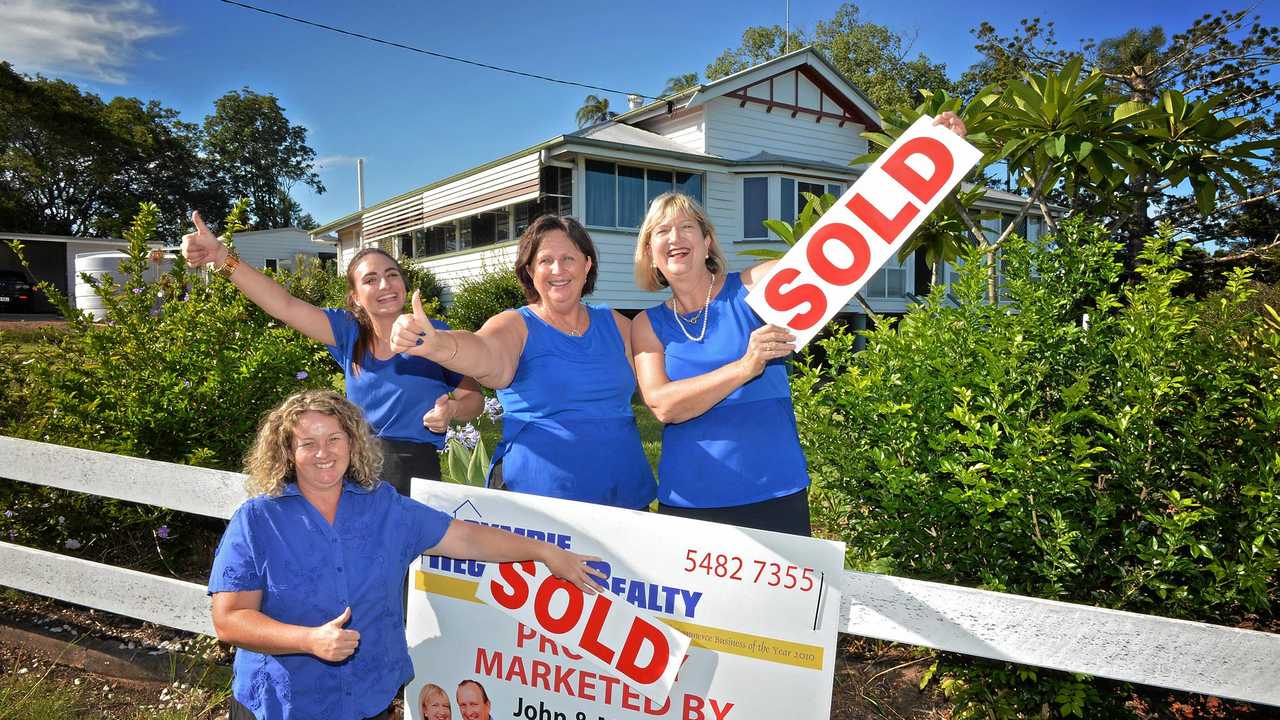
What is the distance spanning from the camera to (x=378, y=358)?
9.73 ft

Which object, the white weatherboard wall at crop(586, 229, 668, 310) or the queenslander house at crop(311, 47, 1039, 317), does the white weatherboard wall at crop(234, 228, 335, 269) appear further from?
the white weatherboard wall at crop(586, 229, 668, 310)

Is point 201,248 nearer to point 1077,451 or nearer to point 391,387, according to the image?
point 391,387

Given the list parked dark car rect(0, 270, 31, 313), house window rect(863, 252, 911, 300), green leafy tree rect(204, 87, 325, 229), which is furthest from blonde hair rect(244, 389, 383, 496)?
green leafy tree rect(204, 87, 325, 229)

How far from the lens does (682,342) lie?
245 centimetres

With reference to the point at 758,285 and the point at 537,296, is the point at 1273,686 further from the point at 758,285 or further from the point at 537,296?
the point at 537,296

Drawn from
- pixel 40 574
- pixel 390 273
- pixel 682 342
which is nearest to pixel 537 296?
pixel 682 342

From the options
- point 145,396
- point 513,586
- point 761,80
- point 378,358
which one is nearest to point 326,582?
point 513,586

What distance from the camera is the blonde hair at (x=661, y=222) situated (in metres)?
2.48

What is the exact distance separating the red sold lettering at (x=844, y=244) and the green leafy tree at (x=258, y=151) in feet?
208

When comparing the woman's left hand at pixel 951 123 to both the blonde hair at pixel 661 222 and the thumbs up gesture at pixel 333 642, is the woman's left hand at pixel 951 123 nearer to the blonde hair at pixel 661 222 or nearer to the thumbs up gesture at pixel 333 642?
the blonde hair at pixel 661 222

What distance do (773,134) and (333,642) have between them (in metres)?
19.7

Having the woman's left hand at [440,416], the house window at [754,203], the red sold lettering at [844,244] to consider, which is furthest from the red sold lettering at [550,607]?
the house window at [754,203]

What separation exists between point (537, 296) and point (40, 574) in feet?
9.97

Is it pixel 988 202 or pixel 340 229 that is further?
pixel 340 229
